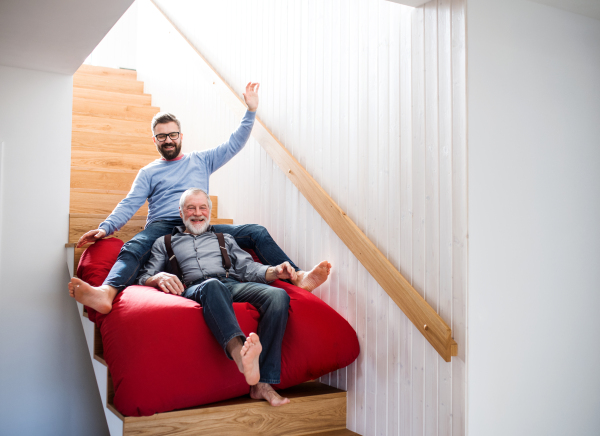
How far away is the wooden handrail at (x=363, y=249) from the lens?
65.2 inches

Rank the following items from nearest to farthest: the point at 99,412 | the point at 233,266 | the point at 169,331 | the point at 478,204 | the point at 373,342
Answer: the point at 478,204, the point at 169,331, the point at 373,342, the point at 233,266, the point at 99,412

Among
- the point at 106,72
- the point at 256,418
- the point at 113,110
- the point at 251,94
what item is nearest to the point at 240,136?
the point at 251,94

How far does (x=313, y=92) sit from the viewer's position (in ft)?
8.13

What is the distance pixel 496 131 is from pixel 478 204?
25 centimetres

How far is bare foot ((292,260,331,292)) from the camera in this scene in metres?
2.20

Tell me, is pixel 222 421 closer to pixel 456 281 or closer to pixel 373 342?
pixel 373 342

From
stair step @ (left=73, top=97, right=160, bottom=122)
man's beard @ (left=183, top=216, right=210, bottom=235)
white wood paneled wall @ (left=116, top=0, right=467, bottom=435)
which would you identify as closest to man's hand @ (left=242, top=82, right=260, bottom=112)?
white wood paneled wall @ (left=116, top=0, right=467, bottom=435)

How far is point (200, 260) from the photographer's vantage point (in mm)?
2225

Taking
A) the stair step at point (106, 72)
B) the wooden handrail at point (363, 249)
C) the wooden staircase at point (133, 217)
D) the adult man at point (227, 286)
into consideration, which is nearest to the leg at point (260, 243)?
the adult man at point (227, 286)

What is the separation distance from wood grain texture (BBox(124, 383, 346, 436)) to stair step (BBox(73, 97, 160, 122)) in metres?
2.91

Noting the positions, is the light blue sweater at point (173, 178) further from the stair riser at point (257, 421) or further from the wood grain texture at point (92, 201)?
the stair riser at point (257, 421)

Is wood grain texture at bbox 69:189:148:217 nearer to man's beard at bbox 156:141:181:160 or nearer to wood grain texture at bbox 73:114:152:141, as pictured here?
man's beard at bbox 156:141:181:160

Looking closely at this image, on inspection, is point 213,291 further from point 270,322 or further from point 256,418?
point 256,418

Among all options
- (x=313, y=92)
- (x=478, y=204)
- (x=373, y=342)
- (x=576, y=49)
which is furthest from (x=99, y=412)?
(x=576, y=49)
